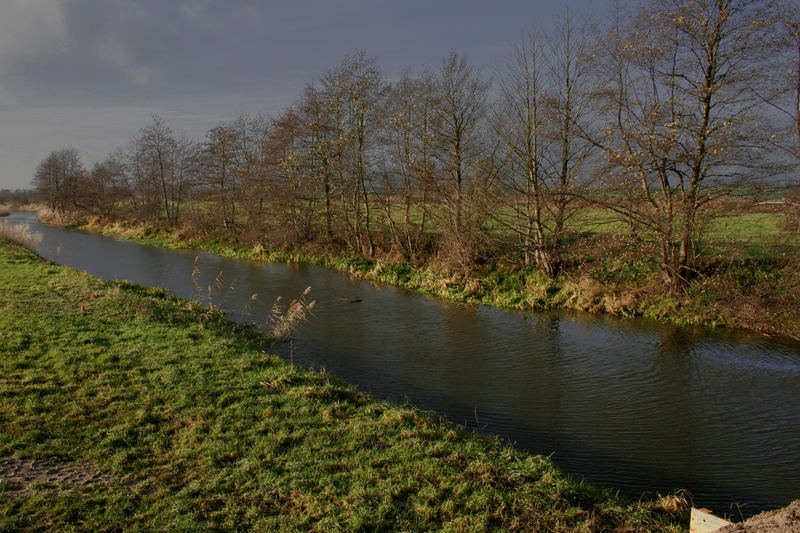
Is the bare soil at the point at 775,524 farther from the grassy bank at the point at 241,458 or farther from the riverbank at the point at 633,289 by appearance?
the riverbank at the point at 633,289

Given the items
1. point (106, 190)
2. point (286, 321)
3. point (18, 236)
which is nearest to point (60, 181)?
point (106, 190)

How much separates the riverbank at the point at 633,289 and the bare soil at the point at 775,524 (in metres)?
10.8

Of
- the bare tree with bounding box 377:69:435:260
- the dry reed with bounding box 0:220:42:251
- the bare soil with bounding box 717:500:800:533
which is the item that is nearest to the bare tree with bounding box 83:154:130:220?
the dry reed with bounding box 0:220:42:251

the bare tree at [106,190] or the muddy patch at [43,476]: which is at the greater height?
the bare tree at [106,190]

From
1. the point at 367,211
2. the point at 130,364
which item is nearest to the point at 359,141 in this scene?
the point at 367,211

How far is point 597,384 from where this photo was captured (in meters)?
9.40

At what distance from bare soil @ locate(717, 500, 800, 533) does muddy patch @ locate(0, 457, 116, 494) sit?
5.63 meters

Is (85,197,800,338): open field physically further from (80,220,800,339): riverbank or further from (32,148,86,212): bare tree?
(32,148,86,212): bare tree

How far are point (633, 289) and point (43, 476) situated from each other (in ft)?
48.8

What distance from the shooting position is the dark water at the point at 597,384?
6484mm

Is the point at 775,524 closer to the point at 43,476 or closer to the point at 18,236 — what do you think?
the point at 43,476

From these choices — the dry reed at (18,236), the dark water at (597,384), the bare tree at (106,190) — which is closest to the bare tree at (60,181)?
the bare tree at (106,190)

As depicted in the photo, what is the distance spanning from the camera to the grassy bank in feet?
14.4

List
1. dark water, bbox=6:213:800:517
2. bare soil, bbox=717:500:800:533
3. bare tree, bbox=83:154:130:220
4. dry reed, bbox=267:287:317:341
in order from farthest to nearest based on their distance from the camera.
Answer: bare tree, bbox=83:154:130:220 → dry reed, bbox=267:287:317:341 → dark water, bbox=6:213:800:517 → bare soil, bbox=717:500:800:533
